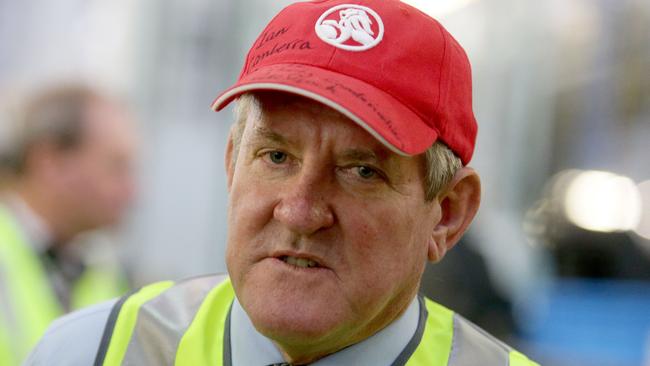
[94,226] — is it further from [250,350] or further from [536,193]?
[536,193]

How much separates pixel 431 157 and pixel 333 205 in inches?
9.5

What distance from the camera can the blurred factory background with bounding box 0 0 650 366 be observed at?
5441 mm

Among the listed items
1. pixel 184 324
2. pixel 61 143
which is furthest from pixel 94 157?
pixel 184 324

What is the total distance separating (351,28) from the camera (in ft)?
5.86

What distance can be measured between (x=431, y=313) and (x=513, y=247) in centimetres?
368

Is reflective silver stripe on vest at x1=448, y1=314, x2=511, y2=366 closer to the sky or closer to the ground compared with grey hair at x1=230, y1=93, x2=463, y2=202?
closer to the ground

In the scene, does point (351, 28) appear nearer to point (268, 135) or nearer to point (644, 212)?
point (268, 135)

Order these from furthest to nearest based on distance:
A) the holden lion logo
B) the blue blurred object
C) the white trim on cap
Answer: the blue blurred object < the holden lion logo < the white trim on cap

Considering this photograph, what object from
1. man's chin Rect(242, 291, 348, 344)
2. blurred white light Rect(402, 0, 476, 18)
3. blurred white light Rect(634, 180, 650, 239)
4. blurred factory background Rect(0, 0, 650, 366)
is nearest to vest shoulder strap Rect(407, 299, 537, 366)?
man's chin Rect(242, 291, 348, 344)

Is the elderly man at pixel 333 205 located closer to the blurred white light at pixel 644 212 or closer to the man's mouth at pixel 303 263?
the man's mouth at pixel 303 263

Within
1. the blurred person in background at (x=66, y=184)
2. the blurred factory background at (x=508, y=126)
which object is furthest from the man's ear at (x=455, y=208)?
the blurred factory background at (x=508, y=126)

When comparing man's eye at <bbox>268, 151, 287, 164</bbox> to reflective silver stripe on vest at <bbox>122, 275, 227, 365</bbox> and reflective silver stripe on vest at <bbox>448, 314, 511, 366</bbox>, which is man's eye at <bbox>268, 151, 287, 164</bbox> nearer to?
reflective silver stripe on vest at <bbox>122, 275, 227, 365</bbox>

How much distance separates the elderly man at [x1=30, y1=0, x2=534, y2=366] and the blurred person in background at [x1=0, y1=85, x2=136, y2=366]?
4.67ft

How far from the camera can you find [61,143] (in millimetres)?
3533
